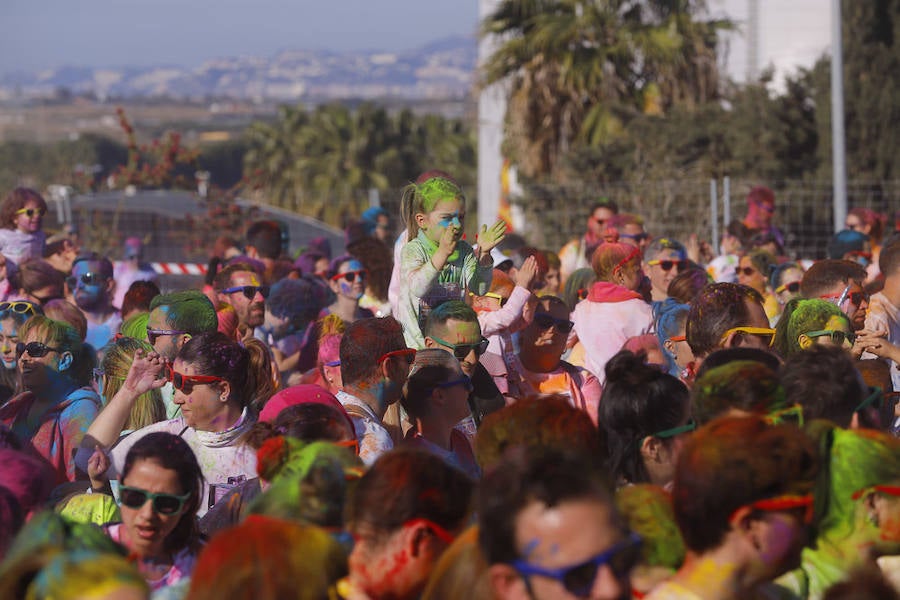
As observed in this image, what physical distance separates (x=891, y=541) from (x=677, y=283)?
153 inches

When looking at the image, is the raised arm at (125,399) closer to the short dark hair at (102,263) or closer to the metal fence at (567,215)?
the short dark hair at (102,263)

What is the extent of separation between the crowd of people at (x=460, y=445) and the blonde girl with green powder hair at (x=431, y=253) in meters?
0.01

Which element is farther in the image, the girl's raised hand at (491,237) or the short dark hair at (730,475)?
the girl's raised hand at (491,237)

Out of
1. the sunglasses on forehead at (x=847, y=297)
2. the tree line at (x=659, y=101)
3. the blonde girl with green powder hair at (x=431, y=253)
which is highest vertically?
the tree line at (x=659, y=101)

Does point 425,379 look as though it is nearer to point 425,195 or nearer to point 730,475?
point 425,195

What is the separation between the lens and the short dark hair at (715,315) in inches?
198

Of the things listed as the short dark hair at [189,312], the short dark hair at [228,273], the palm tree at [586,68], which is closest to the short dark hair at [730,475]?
the short dark hair at [189,312]

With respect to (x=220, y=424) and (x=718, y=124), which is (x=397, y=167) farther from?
(x=220, y=424)

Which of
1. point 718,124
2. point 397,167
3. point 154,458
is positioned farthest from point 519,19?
point 397,167

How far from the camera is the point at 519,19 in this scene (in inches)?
860

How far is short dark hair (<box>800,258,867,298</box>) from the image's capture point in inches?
242

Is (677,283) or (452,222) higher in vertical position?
(452,222)

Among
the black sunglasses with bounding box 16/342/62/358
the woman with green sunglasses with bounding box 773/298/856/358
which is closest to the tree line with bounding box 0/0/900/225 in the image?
the black sunglasses with bounding box 16/342/62/358

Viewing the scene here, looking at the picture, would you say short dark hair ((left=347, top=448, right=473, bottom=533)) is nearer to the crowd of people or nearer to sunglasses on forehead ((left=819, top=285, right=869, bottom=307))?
the crowd of people
